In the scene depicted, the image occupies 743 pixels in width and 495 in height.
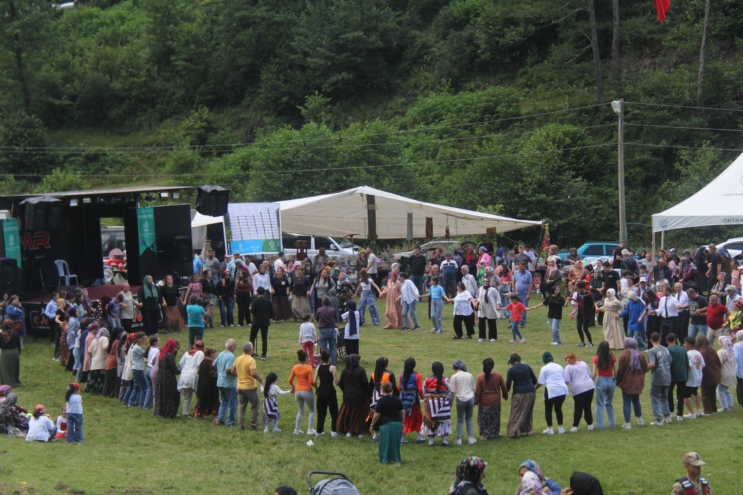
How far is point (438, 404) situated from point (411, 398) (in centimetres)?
44

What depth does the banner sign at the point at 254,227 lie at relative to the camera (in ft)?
68.1

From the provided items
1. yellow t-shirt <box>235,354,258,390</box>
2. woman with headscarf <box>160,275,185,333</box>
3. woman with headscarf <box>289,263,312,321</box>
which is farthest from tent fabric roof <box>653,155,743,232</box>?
yellow t-shirt <box>235,354,258,390</box>

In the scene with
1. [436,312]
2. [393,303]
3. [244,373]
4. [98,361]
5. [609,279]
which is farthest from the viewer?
[393,303]

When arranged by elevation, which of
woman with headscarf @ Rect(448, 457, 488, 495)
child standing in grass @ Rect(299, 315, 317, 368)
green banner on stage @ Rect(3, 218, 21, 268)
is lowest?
woman with headscarf @ Rect(448, 457, 488, 495)

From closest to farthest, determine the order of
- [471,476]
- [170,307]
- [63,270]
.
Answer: [471,476] < [170,307] < [63,270]

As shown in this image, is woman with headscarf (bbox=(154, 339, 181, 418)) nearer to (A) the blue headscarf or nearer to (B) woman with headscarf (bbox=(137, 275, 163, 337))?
(A) the blue headscarf

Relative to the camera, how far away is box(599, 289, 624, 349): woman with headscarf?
13805 mm

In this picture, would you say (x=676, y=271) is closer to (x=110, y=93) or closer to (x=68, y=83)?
(x=110, y=93)

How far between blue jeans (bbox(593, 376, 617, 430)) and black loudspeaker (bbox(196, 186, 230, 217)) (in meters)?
10.5

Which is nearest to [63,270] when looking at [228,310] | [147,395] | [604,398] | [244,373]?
[228,310]

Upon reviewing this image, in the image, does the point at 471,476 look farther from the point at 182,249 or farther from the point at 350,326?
the point at 182,249

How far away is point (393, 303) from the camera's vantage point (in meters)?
17.0

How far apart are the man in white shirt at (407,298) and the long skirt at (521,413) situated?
711 cm

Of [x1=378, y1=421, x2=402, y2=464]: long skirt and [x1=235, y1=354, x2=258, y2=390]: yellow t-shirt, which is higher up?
[x1=235, y1=354, x2=258, y2=390]: yellow t-shirt
